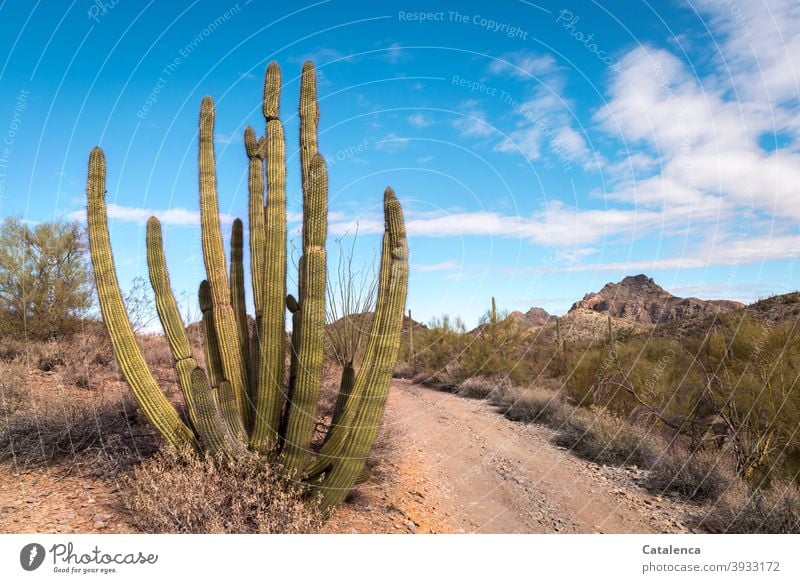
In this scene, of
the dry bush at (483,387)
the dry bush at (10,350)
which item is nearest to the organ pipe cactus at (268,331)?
the dry bush at (10,350)

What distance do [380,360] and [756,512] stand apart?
4891 millimetres

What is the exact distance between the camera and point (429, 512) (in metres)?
7.02

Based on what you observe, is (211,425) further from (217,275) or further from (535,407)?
(535,407)

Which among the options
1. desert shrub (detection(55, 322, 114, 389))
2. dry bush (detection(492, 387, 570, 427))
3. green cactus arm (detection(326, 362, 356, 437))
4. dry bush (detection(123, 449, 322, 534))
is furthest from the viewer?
dry bush (detection(492, 387, 570, 427))

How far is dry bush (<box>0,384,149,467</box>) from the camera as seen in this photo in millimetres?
7320

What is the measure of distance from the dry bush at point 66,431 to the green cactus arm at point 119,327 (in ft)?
3.93

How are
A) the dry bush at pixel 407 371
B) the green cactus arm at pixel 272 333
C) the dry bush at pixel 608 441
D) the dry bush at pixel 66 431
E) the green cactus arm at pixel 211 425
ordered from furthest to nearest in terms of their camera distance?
the dry bush at pixel 407 371 → the dry bush at pixel 608 441 → the dry bush at pixel 66 431 → the green cactus arm at pixel 272 333 → the green cactus arm at pixel 211 425

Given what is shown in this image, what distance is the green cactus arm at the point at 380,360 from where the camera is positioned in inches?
237

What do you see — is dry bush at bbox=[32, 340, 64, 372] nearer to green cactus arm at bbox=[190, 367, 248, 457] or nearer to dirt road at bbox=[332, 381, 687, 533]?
dirt road at bbox=[332, 381, 687, 533]

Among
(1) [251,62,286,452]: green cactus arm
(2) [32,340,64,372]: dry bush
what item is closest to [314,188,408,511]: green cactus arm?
(1) [251,62,286,452]: green cactus arm

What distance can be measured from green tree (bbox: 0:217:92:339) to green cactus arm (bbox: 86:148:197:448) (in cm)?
900

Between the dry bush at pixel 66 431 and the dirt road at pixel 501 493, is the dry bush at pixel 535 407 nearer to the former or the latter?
the dirt road at pixel 501 493

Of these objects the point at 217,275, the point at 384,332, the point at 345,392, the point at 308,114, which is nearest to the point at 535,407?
the point at 345,392
